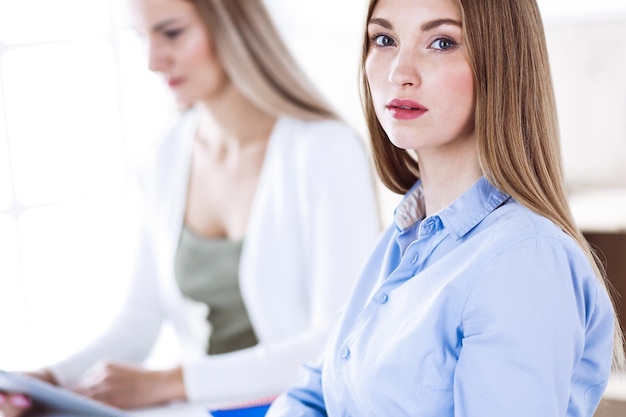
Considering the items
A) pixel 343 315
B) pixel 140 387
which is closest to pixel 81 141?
pixel 140 387

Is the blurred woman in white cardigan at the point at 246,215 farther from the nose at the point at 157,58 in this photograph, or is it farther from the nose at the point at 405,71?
the nose at the point at 405,71

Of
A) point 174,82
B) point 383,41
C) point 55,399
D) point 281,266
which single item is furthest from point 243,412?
point 174,82

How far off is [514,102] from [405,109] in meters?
0.13

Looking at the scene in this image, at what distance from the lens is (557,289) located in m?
0.93

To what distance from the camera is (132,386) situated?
154cm

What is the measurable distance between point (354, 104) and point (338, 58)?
0.59 feet

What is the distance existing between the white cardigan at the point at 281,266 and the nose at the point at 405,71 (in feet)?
2.42

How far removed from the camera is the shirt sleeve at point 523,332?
0.91 metres

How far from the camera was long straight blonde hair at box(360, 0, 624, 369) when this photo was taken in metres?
0.99

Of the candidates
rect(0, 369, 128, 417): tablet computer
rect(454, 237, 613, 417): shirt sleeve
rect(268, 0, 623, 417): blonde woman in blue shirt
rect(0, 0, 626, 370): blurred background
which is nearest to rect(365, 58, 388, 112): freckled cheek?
rect(268, 0, 623, 417): blonde woman in blue shirt

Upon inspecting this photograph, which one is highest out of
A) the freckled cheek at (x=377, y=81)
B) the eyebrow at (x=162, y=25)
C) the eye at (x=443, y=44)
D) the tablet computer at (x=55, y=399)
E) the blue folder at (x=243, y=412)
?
the eyebrow at (x=162, y=25)

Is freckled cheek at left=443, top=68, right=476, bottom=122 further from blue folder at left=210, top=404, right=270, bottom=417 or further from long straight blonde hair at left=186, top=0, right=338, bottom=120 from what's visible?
long straight blonde hair at left=186, top=0, right=338, bottom=120

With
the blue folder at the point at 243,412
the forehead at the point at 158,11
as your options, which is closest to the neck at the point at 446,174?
the blue folder at the point at 243,412

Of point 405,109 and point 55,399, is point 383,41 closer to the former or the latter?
point 405,109
